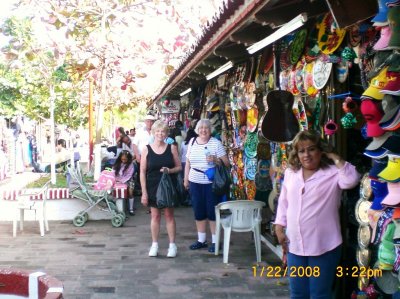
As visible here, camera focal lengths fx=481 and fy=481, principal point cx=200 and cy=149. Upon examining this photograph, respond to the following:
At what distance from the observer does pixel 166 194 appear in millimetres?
5750

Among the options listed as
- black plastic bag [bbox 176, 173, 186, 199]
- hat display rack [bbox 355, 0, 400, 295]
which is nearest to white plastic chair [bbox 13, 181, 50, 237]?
black plastic bag [bbox 176, 173, 186, 199]

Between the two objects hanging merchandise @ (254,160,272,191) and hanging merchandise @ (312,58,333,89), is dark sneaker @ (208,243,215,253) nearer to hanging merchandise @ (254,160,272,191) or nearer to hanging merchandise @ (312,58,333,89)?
hanging merchandise @ (254,160,272,191)

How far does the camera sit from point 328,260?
3191 mm

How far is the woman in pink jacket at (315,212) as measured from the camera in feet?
10.4

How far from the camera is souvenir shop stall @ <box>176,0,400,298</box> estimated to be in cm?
261

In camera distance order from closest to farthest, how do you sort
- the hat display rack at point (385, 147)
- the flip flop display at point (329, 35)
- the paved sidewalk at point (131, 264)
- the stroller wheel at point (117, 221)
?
1. the hat display rack at point (385, 147)
2. the flip flop display at point (329, 35)
3. the paved sidewalk at point (131, 264)
4. the stroller wheel at point (117, 221)

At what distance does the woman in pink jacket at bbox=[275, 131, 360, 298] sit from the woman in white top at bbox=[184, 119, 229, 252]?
2.83m

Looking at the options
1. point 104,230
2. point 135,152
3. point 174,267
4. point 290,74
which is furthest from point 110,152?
point 290,74

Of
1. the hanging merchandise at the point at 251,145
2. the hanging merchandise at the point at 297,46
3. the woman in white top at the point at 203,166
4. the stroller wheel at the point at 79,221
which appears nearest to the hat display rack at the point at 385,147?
the hanging merchandise at the point at 297,46

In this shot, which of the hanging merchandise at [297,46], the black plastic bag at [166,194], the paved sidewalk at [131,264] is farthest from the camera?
the black plastic bag at [166,194]

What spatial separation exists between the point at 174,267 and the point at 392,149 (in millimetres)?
3514

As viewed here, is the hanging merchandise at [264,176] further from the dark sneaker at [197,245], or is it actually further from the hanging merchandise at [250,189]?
the dark sneaker at [197,245]

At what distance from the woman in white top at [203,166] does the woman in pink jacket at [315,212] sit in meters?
2.83

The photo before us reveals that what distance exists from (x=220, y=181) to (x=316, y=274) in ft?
9.44
